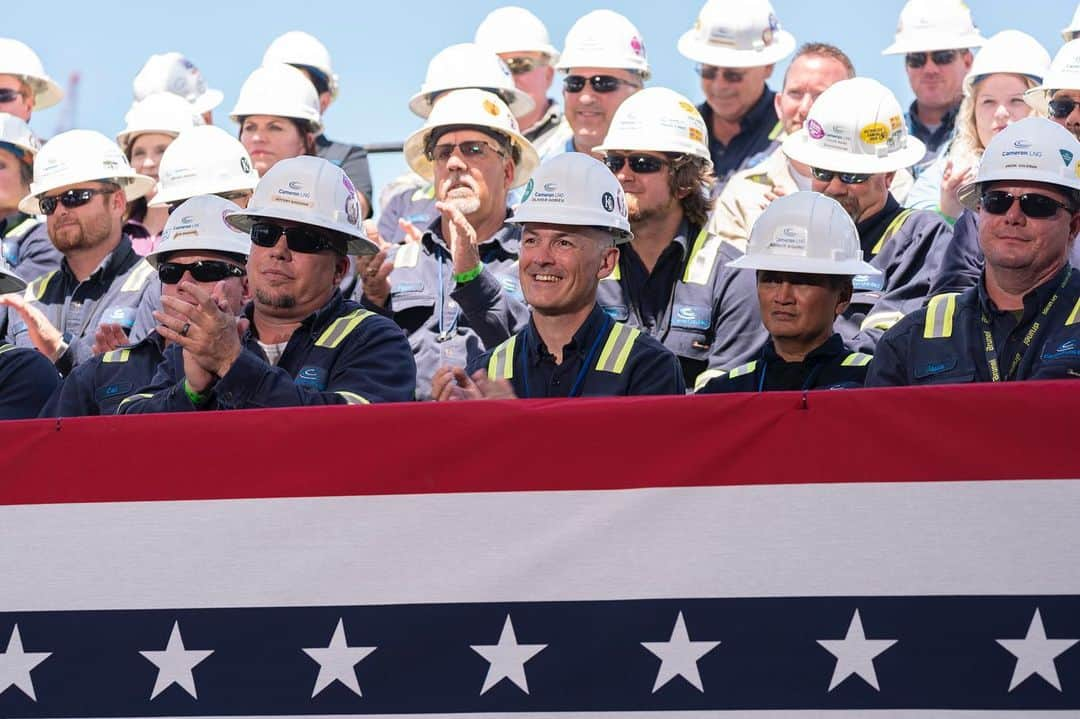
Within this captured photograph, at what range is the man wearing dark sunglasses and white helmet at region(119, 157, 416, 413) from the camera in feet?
22.6

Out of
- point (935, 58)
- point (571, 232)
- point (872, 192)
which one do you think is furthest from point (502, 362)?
point (935, 58)

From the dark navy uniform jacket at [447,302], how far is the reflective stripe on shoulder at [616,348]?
115cm

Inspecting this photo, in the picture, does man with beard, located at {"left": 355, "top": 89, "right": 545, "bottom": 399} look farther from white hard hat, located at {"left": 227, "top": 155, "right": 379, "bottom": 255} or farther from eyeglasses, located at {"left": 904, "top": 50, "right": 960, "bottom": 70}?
eyeglasses, located at {"left": 904, "top": 50, "right": 960, "bottom": 70}

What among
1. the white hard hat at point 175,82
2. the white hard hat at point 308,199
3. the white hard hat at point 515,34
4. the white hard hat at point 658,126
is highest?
the white hard hat at point 308,199

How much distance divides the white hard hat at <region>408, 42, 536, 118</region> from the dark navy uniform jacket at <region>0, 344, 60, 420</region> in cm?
338

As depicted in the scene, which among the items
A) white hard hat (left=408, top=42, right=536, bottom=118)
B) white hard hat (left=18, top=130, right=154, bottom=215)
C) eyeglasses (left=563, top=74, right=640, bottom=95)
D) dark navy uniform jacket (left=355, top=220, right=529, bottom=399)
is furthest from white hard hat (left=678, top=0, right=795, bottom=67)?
white hard hat (left=18, top=130, right=154, bottom=215)

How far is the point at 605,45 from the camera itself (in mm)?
10578

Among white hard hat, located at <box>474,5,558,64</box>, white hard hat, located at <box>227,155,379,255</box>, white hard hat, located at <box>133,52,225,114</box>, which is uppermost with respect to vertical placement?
white hard hat, located at <box>227,155,379,255</box>

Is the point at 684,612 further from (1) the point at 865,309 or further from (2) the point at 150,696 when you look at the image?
(1) the point at 865,309

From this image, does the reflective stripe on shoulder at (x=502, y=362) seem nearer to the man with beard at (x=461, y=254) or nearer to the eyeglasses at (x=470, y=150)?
the man with beard at (x=461, y=254)

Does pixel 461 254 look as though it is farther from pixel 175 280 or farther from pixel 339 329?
pixel 175 280

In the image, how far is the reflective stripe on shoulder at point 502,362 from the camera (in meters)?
7.21

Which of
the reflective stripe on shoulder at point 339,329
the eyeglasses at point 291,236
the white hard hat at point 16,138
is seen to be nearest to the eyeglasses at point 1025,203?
the reflective stripe on shoulder at point 339,329

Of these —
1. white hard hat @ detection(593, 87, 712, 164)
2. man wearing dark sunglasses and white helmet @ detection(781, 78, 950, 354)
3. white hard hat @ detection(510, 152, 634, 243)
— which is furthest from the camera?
white hard hat @ detection(593, 87, 712, 164)
